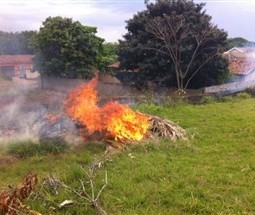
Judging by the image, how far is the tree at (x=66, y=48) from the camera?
2303cm

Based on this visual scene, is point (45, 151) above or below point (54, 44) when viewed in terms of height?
below

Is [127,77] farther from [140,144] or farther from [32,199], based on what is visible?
[32,199]

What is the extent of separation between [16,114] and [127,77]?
10900 mm

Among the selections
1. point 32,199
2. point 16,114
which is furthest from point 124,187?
point 16,114

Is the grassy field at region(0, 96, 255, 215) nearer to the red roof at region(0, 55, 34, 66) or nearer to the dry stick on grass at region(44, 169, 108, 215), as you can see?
the dry stick on grass at region(44, 169, 108, 215)

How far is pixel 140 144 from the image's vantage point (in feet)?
29.8

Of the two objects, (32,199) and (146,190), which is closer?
(32,199)

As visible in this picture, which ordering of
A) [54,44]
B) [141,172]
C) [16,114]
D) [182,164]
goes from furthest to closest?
1. [54,44]
2. [16,114]
3. [182,164]
4. [141,172]

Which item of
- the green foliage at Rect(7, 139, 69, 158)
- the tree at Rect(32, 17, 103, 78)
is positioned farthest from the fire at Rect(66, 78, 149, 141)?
the tree at Rect(32, 17, 103, 78)

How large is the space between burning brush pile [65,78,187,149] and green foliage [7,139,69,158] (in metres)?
Answer: 0.99

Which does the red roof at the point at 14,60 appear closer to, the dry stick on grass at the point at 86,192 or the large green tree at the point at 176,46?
the large green tree at the point at 176,46

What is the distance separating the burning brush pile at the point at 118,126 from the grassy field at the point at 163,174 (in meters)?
0.52

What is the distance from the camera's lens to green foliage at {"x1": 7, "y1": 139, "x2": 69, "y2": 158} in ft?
28.8

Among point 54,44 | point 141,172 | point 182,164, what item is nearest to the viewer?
point 141,172
